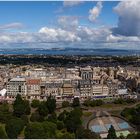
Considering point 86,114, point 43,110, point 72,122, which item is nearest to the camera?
point 72,122

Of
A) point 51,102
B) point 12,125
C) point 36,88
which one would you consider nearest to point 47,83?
point 36,88

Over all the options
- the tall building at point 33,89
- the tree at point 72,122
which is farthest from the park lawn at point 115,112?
the tall building at point 33,89

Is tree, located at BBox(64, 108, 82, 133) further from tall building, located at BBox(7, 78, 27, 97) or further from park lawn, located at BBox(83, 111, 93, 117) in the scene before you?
→ tall building, located at BBox(7, 78, 27, 97)

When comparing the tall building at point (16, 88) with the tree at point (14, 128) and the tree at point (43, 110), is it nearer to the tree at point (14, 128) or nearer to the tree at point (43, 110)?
the tree at point (43, 110)

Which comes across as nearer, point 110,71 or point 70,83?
point 70,83

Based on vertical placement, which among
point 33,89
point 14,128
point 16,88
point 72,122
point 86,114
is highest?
point 16,88

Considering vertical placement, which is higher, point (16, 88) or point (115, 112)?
point (16, 88)

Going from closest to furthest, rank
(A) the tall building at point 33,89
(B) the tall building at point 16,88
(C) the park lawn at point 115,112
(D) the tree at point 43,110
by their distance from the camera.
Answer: (D) the tree at point 43,110
(C) the park lawn at point 115,112
(B) the tall building at point 16,88
(A) the tall building at point 33,89

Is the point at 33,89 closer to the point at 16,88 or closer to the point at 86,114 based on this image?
the point at 16,88

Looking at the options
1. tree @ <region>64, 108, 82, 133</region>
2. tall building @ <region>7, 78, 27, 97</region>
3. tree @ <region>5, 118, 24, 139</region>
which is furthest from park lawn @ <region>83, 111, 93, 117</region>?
tall building @ <region>7, 78, 27, 97</region>

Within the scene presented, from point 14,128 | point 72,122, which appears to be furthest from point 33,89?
point 14,128

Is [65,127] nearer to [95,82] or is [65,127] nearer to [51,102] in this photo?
[51,102]
